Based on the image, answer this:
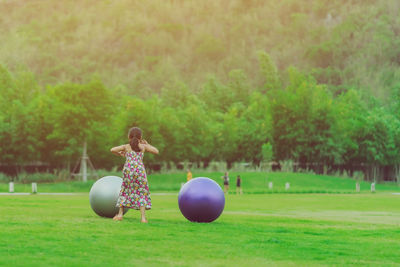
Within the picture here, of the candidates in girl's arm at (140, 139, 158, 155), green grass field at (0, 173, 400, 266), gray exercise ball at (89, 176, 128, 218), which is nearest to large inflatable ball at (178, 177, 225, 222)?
green grass field at (0, 173, 400, 266)

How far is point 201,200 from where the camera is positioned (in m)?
16.6

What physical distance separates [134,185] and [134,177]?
0.73 feet

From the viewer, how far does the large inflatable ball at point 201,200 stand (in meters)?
16.7

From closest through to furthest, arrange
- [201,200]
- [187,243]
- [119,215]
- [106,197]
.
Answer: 1. [187,243]
2. [119,215]
3. [201,200]
4. [106,197]

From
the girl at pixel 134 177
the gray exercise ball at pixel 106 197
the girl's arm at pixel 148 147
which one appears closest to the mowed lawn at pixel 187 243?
the girl at pixel 134 177

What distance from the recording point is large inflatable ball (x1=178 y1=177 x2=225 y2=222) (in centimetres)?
1667

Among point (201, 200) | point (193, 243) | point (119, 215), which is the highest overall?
point (201, 200)

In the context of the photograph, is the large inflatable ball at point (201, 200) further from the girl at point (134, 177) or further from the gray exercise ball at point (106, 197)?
the gray exercise ball at point (106, 197)

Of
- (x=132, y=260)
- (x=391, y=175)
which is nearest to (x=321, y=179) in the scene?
(x=391, y=175)

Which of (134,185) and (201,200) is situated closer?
(134,185)

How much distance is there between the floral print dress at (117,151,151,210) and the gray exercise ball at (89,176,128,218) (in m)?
1.15

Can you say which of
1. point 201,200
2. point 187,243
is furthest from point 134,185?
point 187,243

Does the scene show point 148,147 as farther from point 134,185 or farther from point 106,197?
point 106,197

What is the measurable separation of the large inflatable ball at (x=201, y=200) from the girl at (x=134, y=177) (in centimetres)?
110
